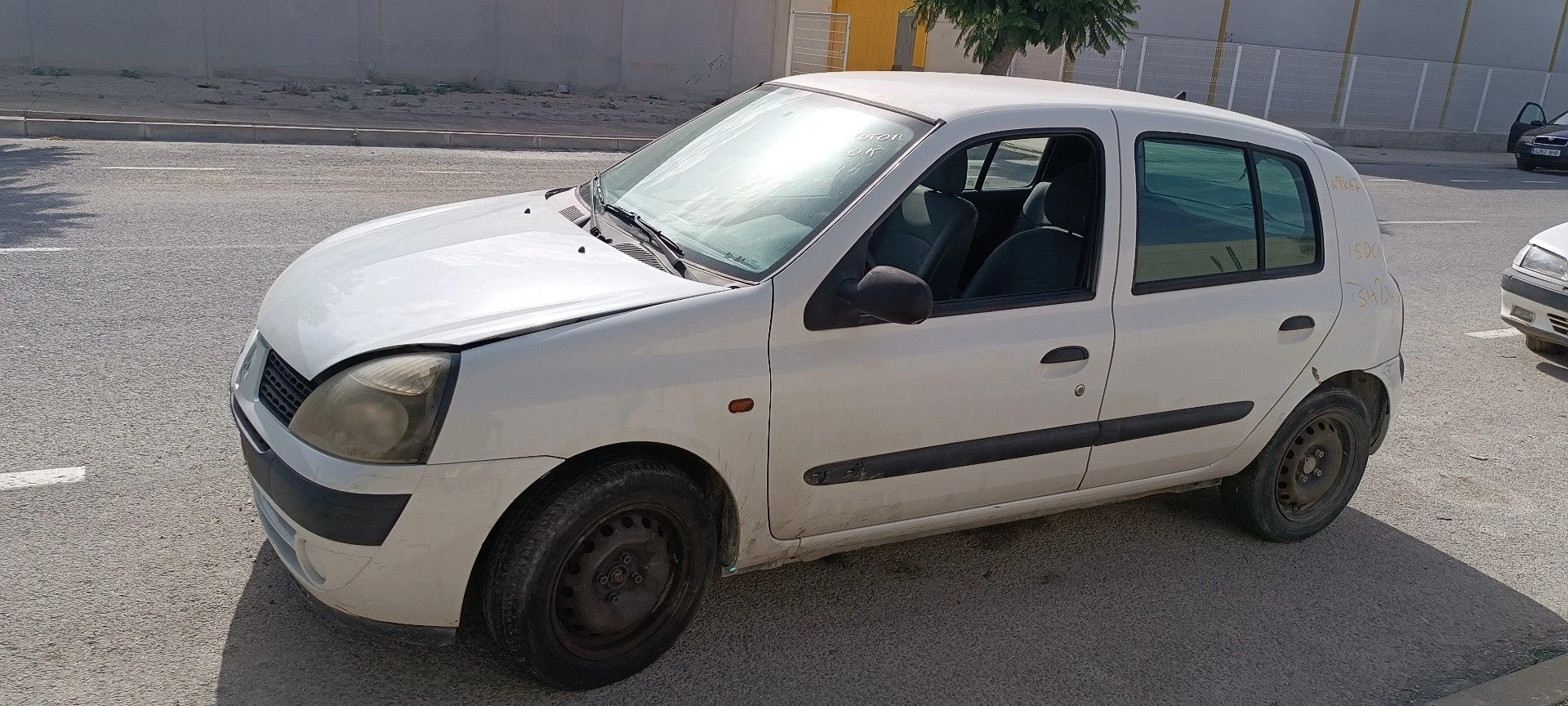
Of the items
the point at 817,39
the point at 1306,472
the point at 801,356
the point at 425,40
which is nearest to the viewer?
the point at 801,356

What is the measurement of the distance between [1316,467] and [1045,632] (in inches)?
62.7

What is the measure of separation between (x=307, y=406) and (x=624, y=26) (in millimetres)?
20328

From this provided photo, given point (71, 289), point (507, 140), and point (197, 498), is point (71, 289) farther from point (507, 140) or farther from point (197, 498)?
point (507, 140)

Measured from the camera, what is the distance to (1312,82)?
26.5 metres

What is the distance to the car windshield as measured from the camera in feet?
→ 11.5

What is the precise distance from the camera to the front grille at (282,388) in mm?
3072

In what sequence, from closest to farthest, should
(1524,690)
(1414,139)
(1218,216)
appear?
(1524,690)
(1218,216)
(1414,139)

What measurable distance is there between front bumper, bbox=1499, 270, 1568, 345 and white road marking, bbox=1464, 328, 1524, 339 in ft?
1.83

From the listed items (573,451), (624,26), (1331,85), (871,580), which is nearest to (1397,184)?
(1331,85)

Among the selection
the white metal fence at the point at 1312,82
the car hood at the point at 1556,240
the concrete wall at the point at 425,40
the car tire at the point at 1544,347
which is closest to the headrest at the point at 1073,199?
the car hood at the point at 1556,240

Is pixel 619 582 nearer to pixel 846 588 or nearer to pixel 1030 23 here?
pixel 846 588

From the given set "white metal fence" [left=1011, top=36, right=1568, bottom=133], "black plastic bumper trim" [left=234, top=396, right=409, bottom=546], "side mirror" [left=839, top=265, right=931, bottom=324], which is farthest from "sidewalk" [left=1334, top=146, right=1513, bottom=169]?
"black plastic bumper trim" [left=234, top=396, right=409, bottom=546]

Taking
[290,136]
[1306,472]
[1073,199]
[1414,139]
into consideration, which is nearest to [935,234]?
[1073,199]

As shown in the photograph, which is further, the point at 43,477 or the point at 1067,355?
the point at 43,477
